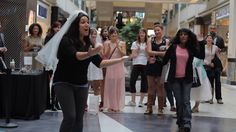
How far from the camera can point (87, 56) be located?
4332 millimetres

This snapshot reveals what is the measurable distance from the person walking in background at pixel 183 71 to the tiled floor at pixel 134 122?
36cm

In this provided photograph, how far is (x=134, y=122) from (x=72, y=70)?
3.53 m

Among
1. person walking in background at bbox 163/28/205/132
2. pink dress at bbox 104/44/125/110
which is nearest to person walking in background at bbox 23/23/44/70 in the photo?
pink dress at bbox 104/44/125/110

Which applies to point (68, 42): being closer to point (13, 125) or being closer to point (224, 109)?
point (13, 125)

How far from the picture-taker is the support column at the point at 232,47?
1712 centimetres

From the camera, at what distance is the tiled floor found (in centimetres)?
709

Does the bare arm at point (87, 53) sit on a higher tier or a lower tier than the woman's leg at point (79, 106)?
higher

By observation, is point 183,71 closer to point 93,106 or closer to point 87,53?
point 93,106

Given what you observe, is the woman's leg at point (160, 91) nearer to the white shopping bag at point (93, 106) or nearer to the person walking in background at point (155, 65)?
the person walking in background at point (155, 65)

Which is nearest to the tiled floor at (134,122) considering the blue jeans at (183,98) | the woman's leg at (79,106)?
the blue jeans at (183,98)

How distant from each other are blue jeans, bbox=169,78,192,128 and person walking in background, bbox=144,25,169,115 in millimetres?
1442

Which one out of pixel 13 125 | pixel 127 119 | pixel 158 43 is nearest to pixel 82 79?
pixel 13 125

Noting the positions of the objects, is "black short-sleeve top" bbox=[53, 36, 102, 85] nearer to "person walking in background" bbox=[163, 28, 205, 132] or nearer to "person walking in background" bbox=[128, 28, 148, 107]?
"person walking in background" bbox=[163, 28, 205, 132]

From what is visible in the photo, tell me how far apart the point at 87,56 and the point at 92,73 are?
181 inches
